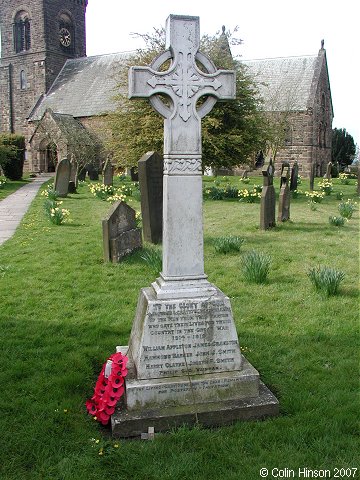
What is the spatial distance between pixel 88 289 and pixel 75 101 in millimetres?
31497

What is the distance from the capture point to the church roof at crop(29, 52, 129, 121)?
33.4m

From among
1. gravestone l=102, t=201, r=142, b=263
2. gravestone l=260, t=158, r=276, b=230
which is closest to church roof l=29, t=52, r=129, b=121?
gravestone l=260, t=158, r=276, b=230

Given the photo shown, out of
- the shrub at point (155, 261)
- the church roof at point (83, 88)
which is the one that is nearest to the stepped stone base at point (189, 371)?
the shrub at point (155, 261)

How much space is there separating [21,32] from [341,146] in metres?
30.5

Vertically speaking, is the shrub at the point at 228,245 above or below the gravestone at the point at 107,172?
below

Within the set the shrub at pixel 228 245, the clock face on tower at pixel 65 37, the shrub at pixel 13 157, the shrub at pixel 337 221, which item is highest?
the clock face on tower at pixel 65 37

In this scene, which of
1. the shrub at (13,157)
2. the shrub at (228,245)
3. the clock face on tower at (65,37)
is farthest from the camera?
the clock face on tower at (65,37)

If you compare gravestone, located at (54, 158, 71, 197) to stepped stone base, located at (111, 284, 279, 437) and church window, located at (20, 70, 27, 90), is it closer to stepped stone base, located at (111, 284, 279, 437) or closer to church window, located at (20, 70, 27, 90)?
Result: stepped stone base, located at (111, 284, 279, 437)

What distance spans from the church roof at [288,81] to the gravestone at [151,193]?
86.6ft

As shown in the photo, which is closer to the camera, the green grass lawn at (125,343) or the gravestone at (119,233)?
the green grass lawn at (125,343)

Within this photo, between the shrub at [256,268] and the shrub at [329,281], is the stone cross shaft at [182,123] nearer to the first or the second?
the shrub at [329,281]

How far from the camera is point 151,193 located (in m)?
7.91

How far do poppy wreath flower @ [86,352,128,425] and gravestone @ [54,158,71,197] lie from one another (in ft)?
42.7

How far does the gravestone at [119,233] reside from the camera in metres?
6.87
